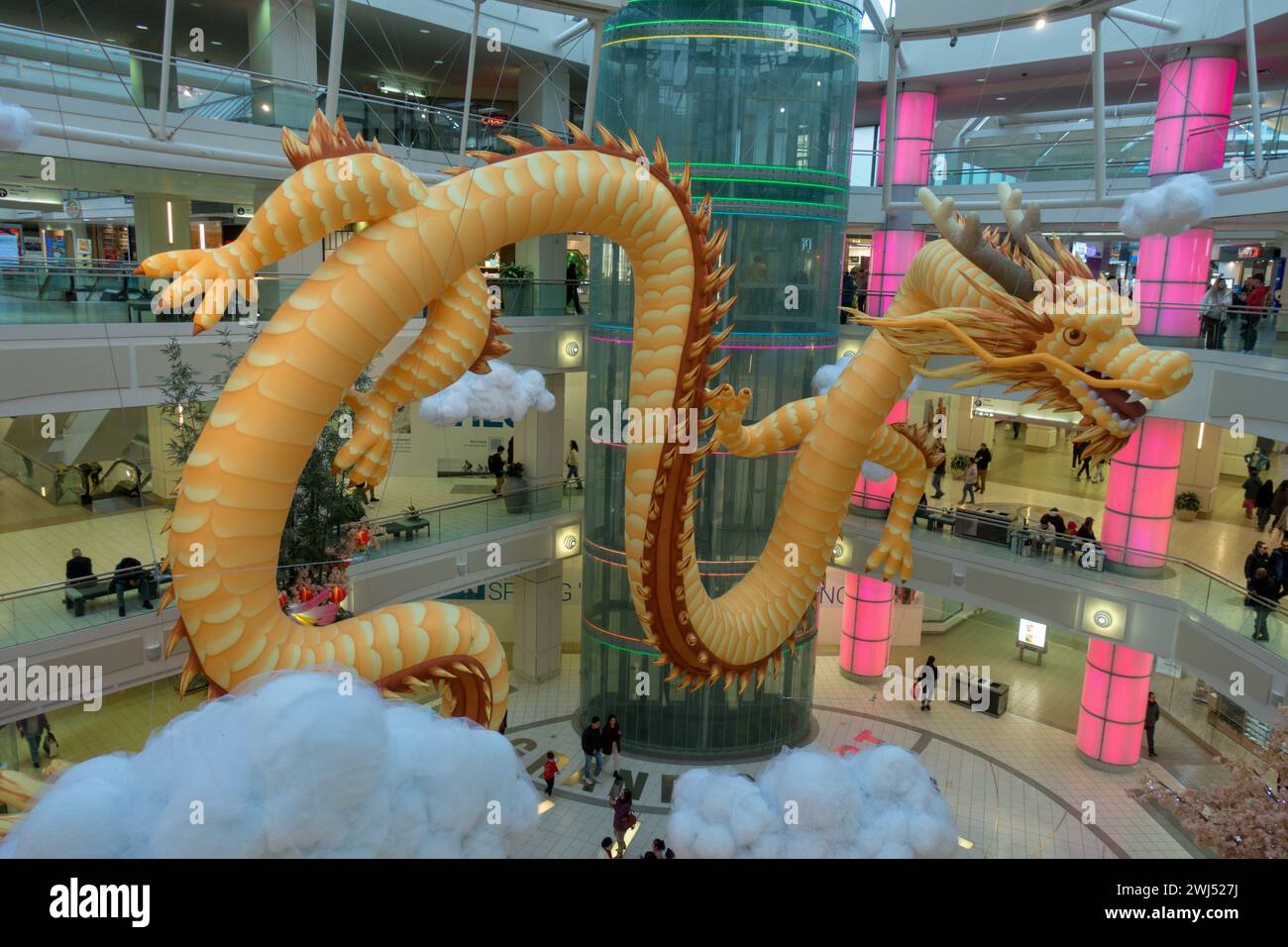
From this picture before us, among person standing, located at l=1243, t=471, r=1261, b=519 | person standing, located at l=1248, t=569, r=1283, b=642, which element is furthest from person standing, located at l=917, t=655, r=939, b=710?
person standing, located at l=1243, t=471, r=1261, b=519

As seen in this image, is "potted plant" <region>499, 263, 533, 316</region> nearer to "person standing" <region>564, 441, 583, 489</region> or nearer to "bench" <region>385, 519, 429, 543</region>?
"person standing" <region>564, 441, 583, 489</region>

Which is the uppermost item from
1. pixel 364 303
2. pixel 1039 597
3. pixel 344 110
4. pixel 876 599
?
pixel 344 110

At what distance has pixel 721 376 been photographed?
12461 mm

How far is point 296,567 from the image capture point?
7.52m

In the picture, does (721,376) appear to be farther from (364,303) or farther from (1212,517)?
(1212,517)

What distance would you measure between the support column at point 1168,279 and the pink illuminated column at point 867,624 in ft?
13.8

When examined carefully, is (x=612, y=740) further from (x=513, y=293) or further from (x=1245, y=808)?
(x=1245, y=808)

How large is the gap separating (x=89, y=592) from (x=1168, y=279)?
1455 centimetres

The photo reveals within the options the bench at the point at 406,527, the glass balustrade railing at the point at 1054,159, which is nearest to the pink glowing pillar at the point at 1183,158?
the glass balustrade railing at the point at 1054,159

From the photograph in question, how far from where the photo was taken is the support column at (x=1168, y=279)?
41.9 ft

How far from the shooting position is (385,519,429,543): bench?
12.9 m
